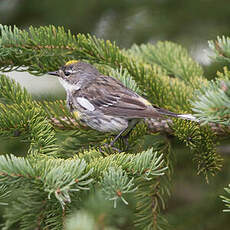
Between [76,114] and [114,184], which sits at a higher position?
[76,114]

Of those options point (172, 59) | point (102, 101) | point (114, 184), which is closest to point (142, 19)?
point (172, 59)

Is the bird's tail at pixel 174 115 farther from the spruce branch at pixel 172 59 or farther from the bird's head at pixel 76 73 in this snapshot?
the bird's head at pixel 76 73

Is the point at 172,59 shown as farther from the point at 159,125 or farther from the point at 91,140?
the point at 91,140

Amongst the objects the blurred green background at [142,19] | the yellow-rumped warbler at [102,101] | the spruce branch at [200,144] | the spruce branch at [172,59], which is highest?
the blurred green background at [142,19]

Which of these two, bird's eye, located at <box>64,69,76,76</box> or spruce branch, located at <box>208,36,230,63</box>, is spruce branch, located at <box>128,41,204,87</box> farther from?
spruce branch, located at <box>208,36,230,63</box>

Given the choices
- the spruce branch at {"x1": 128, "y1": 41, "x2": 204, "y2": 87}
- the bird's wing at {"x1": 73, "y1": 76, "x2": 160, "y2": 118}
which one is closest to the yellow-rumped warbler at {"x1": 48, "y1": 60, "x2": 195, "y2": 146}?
the bird's wing at {"x1": 73, "y1": 76, "x2": 160, "y2": 118}

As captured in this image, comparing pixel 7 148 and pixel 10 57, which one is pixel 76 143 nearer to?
pixel 10 57

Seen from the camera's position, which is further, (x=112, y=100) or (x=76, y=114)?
(x=112, y=100)

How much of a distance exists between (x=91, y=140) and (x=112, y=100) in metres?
0.71

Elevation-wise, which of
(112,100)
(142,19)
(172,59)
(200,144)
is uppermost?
(142,19)

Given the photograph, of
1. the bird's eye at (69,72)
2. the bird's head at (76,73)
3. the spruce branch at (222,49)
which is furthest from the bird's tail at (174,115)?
the bird's eye at (69,72)

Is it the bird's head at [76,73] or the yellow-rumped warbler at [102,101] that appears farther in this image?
the bird's head at [76,73]

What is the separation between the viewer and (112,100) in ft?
13.0

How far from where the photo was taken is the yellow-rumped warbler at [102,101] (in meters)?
3.45
